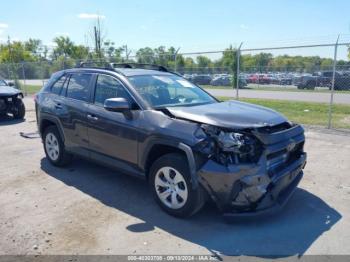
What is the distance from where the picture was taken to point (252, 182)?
11.9ft

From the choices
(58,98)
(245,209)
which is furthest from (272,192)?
(58,98)

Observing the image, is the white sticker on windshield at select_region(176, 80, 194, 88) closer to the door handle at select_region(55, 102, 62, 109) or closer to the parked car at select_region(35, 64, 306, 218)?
the parked car at select_region(35, 64, 306, 218)

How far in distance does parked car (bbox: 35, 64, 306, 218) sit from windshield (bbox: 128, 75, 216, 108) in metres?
0.02

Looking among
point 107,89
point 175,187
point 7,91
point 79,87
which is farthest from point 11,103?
point 175,187

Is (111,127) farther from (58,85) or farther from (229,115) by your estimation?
(58,85)

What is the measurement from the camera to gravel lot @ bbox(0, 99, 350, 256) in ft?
11.7

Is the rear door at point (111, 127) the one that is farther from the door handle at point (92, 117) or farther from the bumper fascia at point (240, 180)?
the bumper fascia at point (240, 180)

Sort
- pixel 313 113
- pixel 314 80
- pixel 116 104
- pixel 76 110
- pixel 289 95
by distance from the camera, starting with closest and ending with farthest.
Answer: pixel 116 104, pixel 76 110, pixel 313 113, pixel 314 80, pixel 289 95

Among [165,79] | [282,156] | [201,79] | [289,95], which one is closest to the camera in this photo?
[282,156]

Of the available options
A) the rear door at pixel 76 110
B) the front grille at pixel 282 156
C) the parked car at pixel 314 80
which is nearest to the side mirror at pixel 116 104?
the rear door at pixel 76 110

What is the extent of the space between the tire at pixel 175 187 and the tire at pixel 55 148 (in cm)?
237

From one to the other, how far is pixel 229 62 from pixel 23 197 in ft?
54.6

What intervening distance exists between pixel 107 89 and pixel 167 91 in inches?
34.5

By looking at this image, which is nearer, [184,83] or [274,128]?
[274,128]
